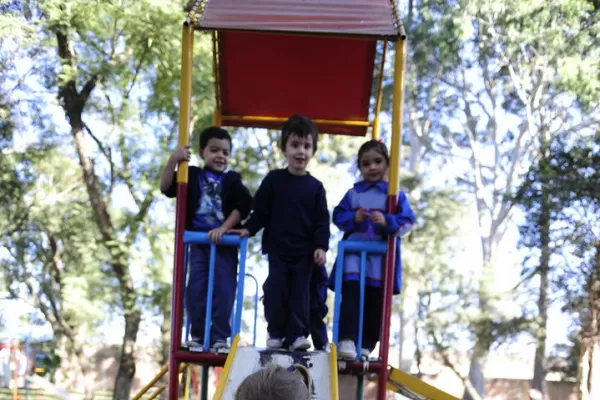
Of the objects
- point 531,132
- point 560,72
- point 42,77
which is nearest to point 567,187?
point 560,72

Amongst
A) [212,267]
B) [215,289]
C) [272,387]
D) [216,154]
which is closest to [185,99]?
[216,154]

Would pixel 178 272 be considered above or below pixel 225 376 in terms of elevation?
above

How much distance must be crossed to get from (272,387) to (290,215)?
3.33 meters

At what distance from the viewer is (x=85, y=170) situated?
18.4 meters

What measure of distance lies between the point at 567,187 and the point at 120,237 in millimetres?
9266

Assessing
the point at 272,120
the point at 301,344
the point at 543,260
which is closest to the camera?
the point at 301,344

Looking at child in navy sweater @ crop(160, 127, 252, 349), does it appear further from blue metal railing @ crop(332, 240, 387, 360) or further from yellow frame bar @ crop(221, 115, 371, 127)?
yellow frame bar @ crop(221, 115, 371, 127)

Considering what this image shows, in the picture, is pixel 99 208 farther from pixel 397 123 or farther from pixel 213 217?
pixel 397 123

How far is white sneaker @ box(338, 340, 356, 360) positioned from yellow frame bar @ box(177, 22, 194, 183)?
148 centimetres

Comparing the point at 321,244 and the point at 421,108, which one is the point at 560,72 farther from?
the point at 321,244

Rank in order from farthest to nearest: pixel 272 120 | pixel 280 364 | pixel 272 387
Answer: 1. pixel 272 120
2. pixel 280 364
3. pixel 272 387

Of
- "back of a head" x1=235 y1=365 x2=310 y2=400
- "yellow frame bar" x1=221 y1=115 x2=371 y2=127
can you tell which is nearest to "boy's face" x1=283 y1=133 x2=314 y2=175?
"yellow frame bar" x1=221 y1=115 x2=371 y2=127

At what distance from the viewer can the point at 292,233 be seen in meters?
5.54

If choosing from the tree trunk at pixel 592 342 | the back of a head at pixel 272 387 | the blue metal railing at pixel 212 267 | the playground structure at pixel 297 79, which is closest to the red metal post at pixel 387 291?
the playground structure at pixel 297 79
